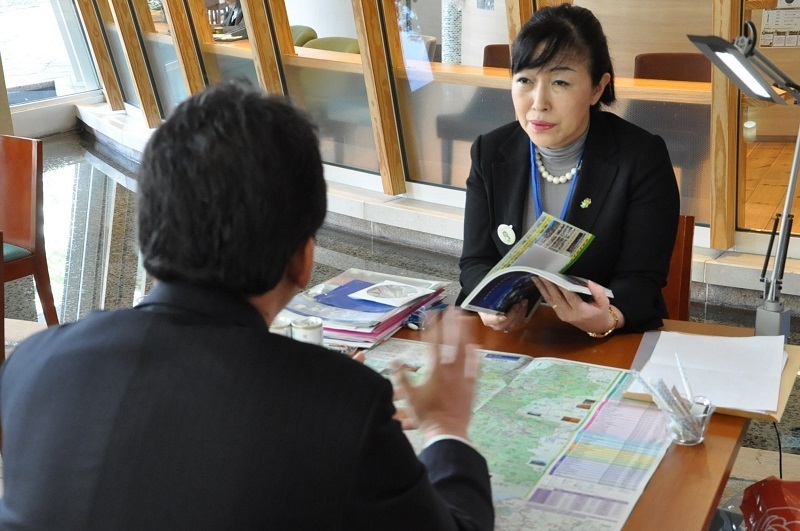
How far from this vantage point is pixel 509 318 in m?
2.23

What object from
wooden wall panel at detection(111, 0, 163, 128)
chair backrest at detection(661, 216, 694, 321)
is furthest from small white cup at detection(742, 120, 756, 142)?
wooden wall panel at detection(111, 0, 163, 128)

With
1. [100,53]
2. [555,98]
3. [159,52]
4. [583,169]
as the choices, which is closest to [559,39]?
[555,98]

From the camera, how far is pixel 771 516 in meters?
1.91

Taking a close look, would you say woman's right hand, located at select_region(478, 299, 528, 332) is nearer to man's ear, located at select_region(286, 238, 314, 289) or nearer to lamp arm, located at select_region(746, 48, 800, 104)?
lamp arm, located at select_region(746, 48, 800, 104)

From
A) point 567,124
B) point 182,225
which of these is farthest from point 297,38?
point 182,225

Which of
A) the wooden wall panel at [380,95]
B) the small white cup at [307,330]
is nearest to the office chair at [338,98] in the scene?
the wooden wall panel at [380,95]

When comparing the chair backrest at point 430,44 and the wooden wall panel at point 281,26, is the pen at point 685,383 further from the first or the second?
the wooden wall panel at point 281,26

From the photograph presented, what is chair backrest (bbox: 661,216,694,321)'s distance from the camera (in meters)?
2.57

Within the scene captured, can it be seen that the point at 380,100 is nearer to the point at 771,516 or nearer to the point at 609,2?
the point at 609,2

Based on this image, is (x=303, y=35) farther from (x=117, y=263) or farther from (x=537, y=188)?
(x=537, y=188)

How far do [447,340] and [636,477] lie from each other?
1.31 ft

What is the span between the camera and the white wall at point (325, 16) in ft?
20.5

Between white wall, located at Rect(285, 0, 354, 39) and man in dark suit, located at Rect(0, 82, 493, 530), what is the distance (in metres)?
5.22

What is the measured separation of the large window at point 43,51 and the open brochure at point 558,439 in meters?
8.91
